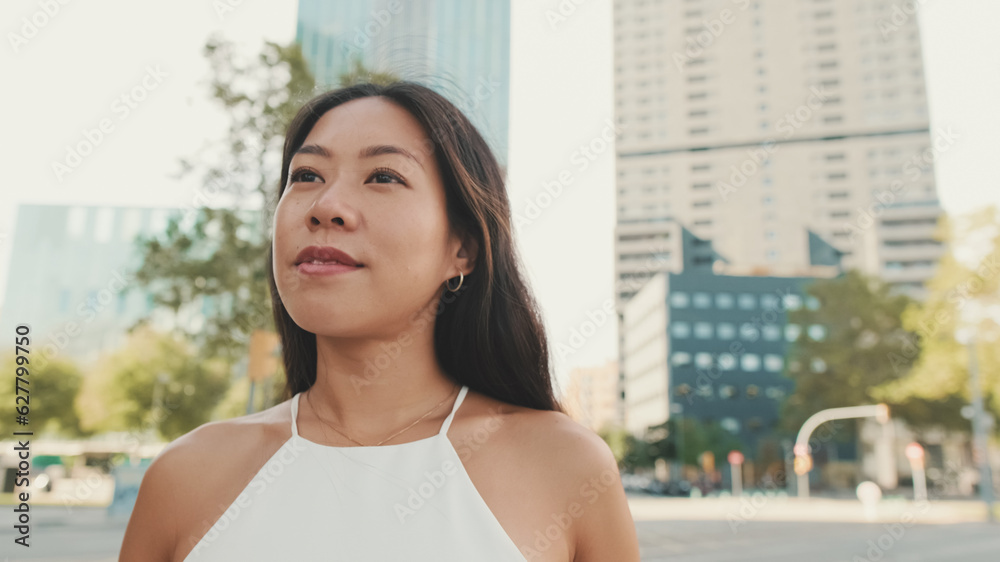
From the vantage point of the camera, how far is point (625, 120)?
205ft

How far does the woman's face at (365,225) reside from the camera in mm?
1110

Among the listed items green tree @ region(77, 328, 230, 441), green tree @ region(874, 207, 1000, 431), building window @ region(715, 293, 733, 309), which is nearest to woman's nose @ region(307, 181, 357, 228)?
green tree @ region(874, 207, 1000, 431)

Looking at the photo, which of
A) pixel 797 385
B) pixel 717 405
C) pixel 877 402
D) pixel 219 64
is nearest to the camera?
pixel 219 64

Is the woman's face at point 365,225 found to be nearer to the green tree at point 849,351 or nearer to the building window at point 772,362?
the green tree at point 849,351

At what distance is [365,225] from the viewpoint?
1.12 metres

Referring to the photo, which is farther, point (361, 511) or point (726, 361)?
point (726, 361)

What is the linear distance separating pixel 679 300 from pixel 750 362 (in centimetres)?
767

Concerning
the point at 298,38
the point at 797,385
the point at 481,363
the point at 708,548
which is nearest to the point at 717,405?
the point at 797,385

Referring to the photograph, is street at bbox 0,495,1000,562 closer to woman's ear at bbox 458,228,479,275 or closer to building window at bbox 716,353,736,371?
woman's ear at bbox 458,228,479,275

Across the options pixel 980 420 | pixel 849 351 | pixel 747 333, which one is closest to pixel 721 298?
pixel 747 333

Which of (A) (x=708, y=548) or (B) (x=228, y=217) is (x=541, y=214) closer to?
(B) (x=228, y=217)

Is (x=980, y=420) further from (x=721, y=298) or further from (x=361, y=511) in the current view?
(x=721, y=298)

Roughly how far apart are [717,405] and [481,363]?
5584 centimetres

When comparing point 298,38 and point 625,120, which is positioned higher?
point 625,120
